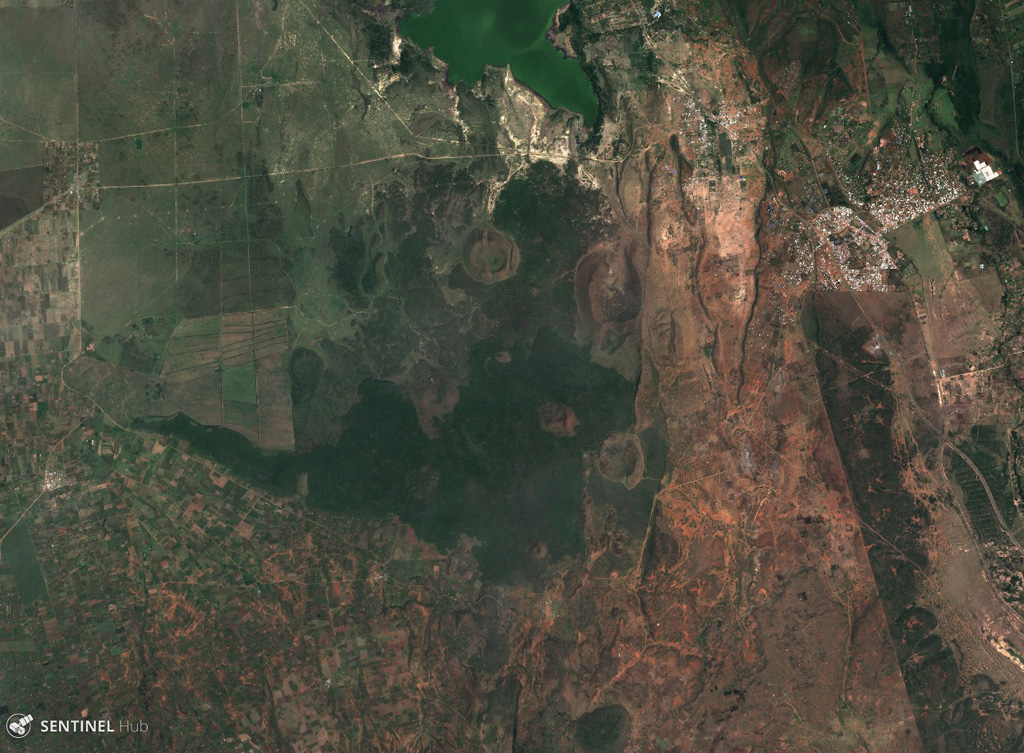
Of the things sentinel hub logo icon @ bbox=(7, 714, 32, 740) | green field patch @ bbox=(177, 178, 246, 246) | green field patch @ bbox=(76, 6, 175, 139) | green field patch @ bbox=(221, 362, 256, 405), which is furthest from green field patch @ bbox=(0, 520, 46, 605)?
green field patch @ bbox=(76, 6, 175, 139)

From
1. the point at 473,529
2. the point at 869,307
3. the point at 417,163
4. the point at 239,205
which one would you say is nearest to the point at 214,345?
the point at 239,205

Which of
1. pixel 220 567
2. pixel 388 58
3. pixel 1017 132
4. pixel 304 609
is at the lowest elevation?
pixel 304 609

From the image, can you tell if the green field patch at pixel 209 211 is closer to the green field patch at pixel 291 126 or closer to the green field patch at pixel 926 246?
the green field patch at pixel 291 126

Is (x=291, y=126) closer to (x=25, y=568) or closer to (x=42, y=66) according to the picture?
(x=42, y=66)

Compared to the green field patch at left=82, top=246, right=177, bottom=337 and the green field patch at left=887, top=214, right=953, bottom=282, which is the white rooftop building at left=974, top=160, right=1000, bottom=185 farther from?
the green field patch at left=82, top=246, right=177, bottom=337

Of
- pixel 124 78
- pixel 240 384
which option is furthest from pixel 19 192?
pixel 240 384

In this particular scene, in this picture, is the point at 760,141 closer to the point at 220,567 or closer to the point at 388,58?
the point at 388,58

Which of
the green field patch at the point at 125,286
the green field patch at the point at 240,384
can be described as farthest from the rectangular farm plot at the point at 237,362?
the green field patch at the point at 125,286
